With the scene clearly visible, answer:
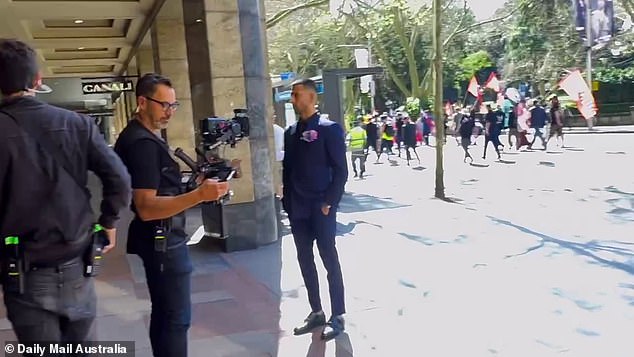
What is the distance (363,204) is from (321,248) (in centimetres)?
692

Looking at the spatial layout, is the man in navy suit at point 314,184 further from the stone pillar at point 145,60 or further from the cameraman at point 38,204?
the stone pillar at point 145,60

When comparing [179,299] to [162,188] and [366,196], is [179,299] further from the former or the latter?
[366,196]

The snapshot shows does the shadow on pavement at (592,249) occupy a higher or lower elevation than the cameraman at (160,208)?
lower

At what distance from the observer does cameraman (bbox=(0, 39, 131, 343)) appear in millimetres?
2354

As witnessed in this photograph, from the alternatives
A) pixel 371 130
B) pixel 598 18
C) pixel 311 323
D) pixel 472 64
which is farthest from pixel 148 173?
pixel 472 64

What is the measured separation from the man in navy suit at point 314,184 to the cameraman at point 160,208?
1.44 m

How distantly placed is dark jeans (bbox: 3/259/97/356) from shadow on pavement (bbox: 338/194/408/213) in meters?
8.31

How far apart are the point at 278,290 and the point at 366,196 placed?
6843 mm

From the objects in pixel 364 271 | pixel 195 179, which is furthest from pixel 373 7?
pixel 195 179

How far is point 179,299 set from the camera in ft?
10.3

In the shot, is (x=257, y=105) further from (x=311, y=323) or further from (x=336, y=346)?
(x=336, y=346)

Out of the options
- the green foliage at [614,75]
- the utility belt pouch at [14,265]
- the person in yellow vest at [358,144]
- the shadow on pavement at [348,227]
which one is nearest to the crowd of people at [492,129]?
the person in yellow vest at [358,144]

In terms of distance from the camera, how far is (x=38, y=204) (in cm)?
237

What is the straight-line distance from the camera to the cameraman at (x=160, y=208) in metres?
3.02
